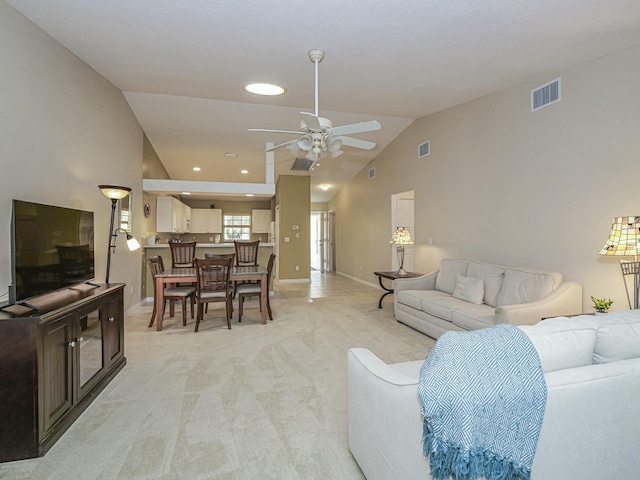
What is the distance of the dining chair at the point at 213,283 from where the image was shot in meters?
4.25

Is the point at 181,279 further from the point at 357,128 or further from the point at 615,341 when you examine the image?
the point at 615,341

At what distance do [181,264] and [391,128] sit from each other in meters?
4.35

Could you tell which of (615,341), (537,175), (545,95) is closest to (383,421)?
(615,341)

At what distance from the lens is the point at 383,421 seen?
1.44 meters

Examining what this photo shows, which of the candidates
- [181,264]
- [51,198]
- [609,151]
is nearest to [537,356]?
[609,151]

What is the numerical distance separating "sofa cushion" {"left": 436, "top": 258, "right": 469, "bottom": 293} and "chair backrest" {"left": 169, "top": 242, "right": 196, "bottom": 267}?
3.82 meters

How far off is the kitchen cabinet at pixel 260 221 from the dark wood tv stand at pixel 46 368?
8.11 m

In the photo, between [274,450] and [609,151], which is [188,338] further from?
[609,151]

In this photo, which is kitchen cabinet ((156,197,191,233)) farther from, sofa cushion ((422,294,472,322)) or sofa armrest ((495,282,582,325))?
sofa armrest ((495,282,582,325))

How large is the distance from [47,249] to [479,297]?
Answer: 4083mm

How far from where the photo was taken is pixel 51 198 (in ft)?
9.66

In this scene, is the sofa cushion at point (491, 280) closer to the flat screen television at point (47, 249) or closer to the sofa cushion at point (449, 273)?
the sofa cushion at point (449, 273)

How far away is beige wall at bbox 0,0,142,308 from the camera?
240 centimetres

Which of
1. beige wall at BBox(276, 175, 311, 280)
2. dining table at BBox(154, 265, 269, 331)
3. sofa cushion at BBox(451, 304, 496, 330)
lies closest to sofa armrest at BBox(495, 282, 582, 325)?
sofa cushion at BBox(451, 304, 496, 330)
